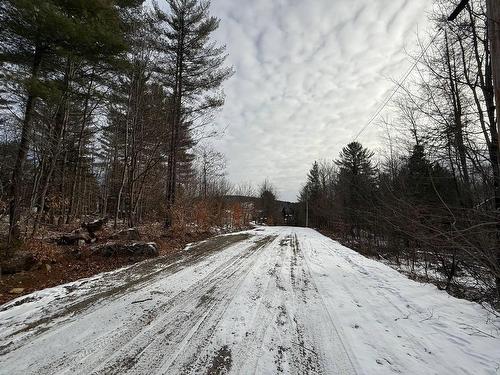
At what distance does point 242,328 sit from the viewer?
3.44m

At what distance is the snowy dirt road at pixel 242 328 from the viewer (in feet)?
8.80

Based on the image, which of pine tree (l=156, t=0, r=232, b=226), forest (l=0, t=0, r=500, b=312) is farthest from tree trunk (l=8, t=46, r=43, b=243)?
pine tree (l=156, t=0, r=232, b=226)

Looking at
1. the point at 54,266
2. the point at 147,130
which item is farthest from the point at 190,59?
the point at 54,266

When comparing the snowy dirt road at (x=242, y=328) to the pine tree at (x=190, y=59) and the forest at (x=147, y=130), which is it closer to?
the forest at (x=147, y=130)

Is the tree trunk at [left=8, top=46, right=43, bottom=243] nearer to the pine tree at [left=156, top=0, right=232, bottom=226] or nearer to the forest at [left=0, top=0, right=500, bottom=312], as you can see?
the forest at [left=0, top=0, right=500, bottom=312]

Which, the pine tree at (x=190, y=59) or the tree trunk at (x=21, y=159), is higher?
the pine tree at (x=190, y=59)

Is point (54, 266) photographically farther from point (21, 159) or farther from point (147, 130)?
point (147, 130)

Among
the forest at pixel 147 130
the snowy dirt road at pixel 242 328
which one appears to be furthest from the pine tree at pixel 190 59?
the snowy dirt road at pixel 242 328

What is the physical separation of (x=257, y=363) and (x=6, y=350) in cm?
271

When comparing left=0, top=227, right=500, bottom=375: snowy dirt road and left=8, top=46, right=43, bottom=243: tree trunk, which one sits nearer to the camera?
left=0, top=227, right=500, bottom=375: snowy dirt road

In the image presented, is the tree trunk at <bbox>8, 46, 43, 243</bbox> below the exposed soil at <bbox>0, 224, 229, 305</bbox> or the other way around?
the other way around

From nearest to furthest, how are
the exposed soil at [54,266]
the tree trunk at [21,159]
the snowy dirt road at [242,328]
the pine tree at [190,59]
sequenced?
1. the snowy dirt road at [242,328]
2. the exposed soil at [54,266]
3. the tree trunk at [21,159]
4. the pine tree at [190,59]

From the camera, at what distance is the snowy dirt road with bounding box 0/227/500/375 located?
2.68 metres

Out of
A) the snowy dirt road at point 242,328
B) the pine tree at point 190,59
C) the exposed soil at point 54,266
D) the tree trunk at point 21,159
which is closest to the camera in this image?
the snowy dirt road at point 242,328
